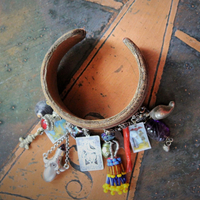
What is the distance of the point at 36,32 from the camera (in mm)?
1500

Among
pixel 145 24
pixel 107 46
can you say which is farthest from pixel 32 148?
pixel 145 24

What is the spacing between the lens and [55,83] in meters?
1.35

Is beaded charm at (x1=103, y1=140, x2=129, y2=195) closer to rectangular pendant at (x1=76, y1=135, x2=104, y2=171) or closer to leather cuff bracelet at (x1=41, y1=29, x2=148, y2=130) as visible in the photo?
rectangular pendant at (x1=76, y1=135, x2=104, y2=171)

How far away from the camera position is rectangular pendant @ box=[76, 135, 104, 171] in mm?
1396

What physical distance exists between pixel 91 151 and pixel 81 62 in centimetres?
71

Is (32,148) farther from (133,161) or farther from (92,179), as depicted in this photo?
(133,161)

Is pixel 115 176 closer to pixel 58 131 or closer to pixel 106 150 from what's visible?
pixel 106 150

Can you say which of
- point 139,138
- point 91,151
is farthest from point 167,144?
point 91,151

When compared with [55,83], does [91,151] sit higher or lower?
lower

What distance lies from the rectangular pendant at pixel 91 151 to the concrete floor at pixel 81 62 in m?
0.35

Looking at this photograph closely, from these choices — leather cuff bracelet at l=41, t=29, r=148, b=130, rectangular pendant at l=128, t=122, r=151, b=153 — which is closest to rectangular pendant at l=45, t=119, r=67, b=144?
leather cuff bracelet at l=41, t=29, r=148, b=130

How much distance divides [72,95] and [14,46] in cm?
67

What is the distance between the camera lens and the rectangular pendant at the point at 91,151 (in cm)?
140

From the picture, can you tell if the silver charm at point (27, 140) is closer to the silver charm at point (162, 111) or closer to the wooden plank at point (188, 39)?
the silver charm at point (162, 111)
